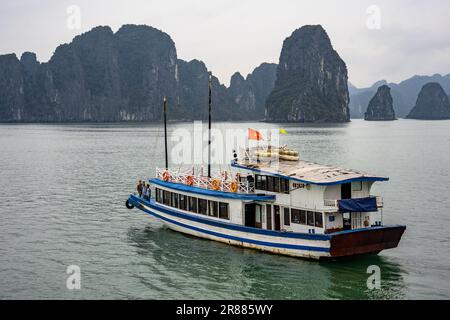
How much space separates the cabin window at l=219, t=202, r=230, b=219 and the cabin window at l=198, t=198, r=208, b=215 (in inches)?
35.5

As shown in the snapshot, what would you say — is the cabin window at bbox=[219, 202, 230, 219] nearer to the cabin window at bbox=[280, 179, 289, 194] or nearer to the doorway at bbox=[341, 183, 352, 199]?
the cabin window at bbox=[280, 179, 289, 194]

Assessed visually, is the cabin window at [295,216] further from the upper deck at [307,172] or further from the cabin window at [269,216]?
the upper deck at [307,172]

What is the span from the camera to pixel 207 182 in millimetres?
24547

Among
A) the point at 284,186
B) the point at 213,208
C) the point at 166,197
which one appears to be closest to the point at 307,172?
the point at 284,186

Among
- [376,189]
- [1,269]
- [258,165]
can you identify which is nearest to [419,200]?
[376,189]

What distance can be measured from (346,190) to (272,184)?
10.3ft

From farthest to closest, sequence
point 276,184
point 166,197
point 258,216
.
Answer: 1. point 166,197
2. point 258,216
3. point 276,184

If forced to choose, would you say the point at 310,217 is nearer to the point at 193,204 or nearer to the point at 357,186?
the point at 357,186

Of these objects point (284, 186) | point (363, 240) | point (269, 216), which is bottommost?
point (363, 240)

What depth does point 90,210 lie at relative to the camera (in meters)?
31.9

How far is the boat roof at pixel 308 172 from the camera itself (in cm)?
2028

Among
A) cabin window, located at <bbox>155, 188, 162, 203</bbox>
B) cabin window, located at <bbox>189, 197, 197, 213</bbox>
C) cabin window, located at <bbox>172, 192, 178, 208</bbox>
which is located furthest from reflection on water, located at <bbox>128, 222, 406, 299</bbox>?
cabin window, located at <bbox>155, 188, 162, 203</bbox>

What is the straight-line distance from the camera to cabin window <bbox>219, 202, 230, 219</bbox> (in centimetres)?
2305

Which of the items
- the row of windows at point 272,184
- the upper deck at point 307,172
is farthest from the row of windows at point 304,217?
the upper deck at point 307,172
